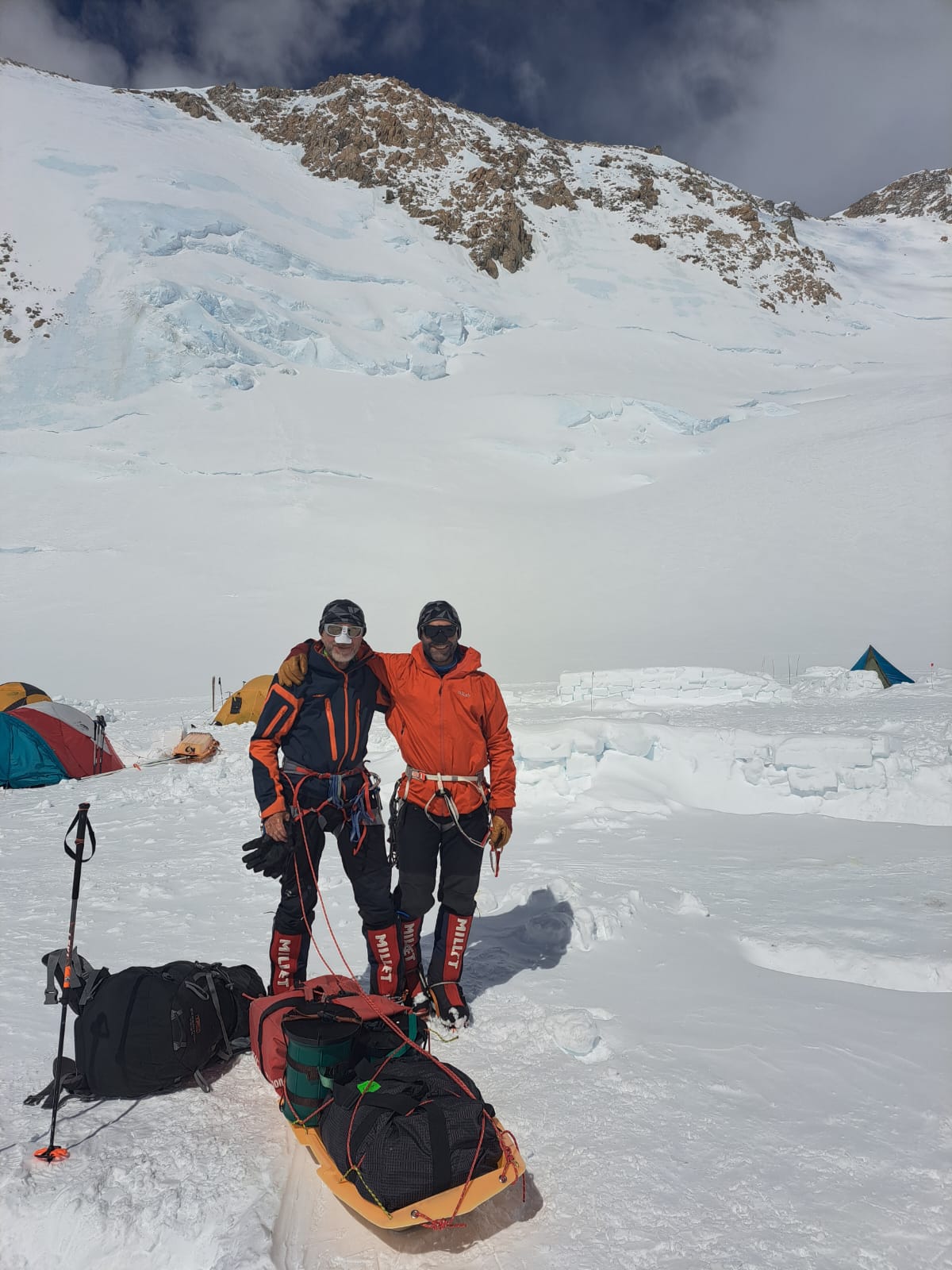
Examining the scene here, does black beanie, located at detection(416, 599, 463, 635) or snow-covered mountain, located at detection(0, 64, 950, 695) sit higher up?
snow-covered mountain, located at detection(0, 64, 950, 695)

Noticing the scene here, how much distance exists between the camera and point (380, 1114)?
2199 mm

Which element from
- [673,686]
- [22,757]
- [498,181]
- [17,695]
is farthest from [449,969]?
[498,181]

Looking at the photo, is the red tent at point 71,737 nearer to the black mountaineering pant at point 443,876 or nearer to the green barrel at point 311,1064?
the black mountaineering pant at point 443,876

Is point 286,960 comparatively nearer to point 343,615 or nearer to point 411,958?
point 411,958

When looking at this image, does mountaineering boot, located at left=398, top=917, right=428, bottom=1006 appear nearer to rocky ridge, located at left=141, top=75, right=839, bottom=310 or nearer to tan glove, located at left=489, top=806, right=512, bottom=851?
tan glove, located at left=489, top=806, right=512, bottom=851

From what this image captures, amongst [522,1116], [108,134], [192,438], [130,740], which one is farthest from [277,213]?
[522,1116]

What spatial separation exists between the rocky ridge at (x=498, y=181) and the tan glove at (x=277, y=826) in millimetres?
64695

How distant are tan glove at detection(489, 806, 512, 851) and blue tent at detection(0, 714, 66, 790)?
25.0 ft

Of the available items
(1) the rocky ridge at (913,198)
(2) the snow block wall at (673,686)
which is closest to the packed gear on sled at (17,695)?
(2) the snow block wall at (673,686)

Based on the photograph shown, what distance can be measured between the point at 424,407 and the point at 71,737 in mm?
34425

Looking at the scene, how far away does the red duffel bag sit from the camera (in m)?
2.70

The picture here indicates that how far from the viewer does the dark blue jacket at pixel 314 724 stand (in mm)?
3203

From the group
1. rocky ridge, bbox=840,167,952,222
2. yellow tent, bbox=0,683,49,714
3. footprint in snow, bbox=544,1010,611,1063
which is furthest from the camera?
rocky ridge, bbox=840,167,952,222

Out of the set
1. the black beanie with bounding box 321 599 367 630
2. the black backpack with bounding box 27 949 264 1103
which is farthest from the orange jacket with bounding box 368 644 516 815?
the black backpack with bounding box 27 949 264 1103
